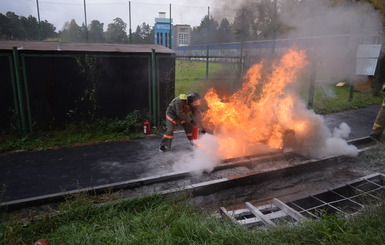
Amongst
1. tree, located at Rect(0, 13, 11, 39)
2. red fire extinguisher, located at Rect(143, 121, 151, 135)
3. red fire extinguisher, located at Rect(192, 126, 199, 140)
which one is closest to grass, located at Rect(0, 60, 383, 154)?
red fire extinguisher, located at Rect(143, 121, 151, 135)

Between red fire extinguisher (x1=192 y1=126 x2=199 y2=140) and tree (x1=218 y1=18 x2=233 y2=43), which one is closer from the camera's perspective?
red fire extinguisher (x1=192 y1=126 x2=199 y2=140)

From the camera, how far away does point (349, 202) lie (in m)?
5.19

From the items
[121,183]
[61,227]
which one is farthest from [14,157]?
[61,227]

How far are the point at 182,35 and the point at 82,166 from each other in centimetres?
908

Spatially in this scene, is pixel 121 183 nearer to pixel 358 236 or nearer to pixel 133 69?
pixel 358 236

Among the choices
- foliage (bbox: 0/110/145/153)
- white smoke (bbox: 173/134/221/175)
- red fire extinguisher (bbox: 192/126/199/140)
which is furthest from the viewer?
foliage (bbox: 0/110/145/153)

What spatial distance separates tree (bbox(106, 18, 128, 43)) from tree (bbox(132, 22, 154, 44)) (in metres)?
0.52

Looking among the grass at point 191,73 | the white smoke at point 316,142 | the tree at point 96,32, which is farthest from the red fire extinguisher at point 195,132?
the tree at point 96,32

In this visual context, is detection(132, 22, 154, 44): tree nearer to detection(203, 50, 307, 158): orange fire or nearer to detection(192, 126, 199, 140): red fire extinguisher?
detection(203, 50, 307, 158): orange fire

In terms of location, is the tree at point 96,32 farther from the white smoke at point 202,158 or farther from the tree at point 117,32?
the white smoke at point 202,158

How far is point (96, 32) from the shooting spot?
13781 millimetres

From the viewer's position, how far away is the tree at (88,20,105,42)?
44.7 feet

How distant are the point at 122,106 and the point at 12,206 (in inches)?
202

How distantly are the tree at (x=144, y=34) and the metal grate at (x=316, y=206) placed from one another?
456 inches
